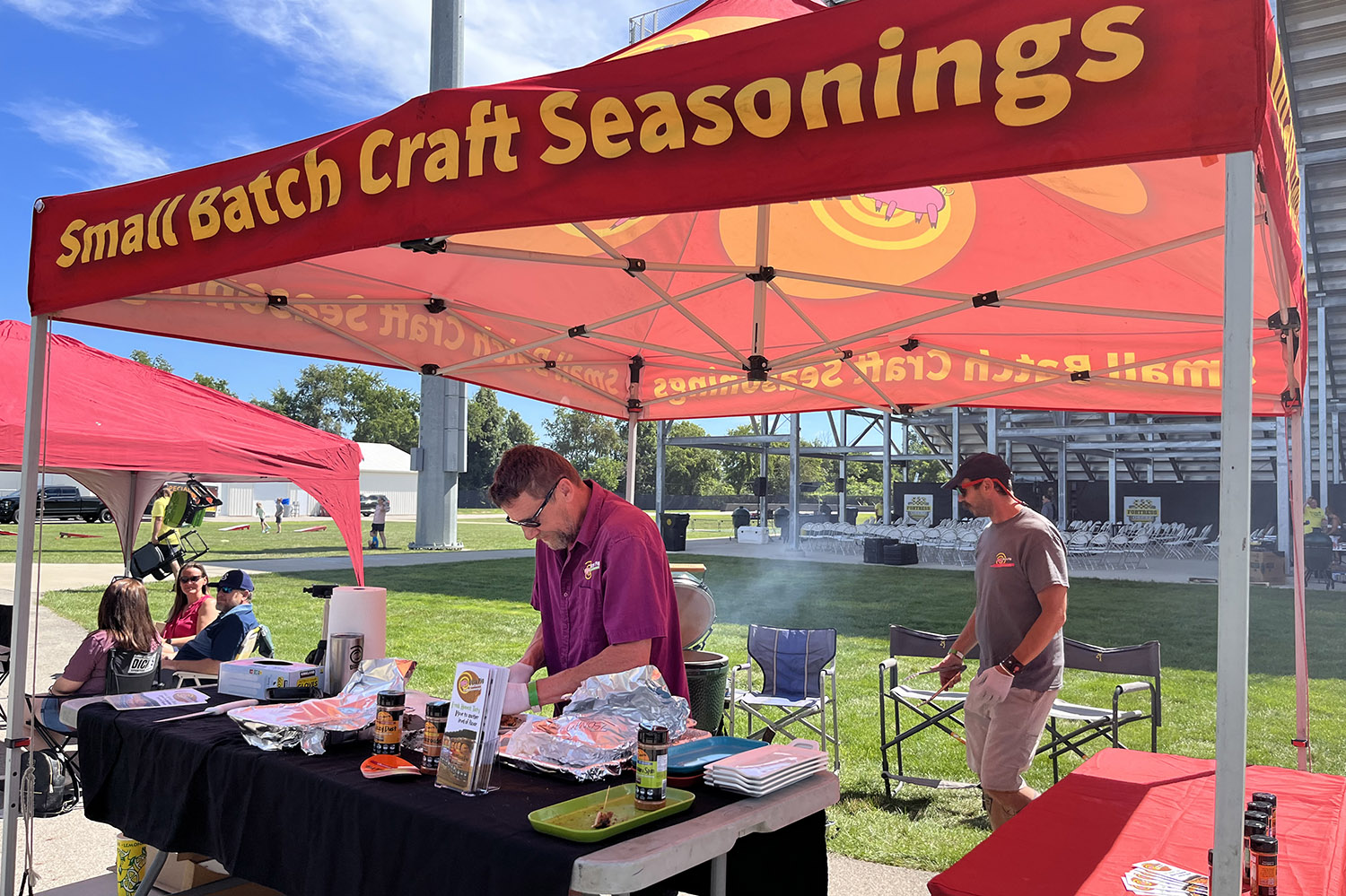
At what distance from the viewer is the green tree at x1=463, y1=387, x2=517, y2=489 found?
264 ft

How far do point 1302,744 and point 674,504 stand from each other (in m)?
62.7

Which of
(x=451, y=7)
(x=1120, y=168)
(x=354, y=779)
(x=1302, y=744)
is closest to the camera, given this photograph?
(x=354, y=779)

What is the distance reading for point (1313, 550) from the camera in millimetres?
16703

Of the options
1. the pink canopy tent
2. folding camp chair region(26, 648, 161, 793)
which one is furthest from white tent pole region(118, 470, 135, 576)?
folding camp chair region(26, 648, 161, 793)

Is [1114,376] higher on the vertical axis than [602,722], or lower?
higher

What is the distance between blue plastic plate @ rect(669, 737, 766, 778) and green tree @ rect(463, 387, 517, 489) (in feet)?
249

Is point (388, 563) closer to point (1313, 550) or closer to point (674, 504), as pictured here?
point (1313, 550)

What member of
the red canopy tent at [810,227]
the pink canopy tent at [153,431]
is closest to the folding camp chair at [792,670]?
the red canopy tent at [810,227]

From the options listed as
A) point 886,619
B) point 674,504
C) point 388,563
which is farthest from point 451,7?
point 674,504

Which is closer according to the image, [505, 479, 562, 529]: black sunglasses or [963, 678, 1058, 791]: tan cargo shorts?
[505, 479, 562, 529]: black sunglasses

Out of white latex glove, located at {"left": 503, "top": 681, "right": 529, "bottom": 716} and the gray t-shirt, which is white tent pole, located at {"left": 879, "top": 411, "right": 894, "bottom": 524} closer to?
the gray t-shirt

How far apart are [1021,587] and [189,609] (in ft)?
17.9

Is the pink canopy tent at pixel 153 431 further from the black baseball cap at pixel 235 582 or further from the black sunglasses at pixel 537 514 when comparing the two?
the black sunglasses at pixel 537 514

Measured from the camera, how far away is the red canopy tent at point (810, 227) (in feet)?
5.49
